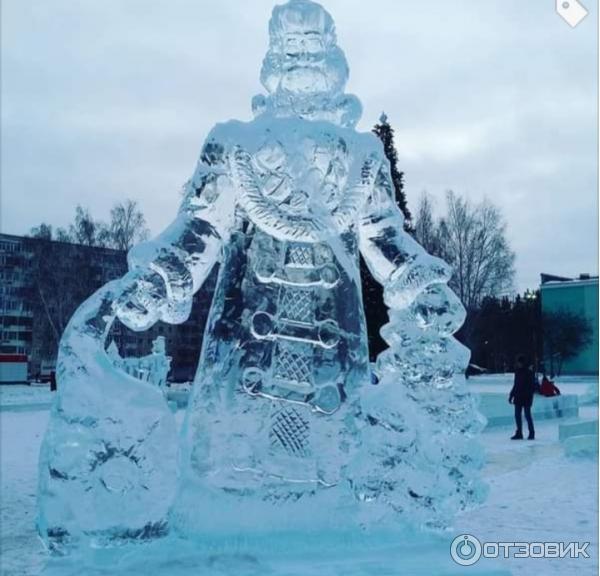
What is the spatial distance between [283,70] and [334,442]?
5.18ft

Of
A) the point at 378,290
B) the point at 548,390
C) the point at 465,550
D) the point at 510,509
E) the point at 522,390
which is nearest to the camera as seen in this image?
the point at 465,550

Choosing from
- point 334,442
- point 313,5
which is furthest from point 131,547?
point 313,5

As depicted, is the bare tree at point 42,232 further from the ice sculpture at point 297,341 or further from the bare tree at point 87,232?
the ice sculpture at point 297,341

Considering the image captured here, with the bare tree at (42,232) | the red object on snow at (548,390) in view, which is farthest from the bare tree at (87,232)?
the red object on snow at (548,390)

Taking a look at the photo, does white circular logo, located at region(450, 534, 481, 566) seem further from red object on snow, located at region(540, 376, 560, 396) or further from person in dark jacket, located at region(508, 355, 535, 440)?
red object on snow, located at region(540, 376, 560, 396)

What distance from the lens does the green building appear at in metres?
43.2

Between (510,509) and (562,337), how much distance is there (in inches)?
1343

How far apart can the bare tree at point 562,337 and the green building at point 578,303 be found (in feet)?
4.79

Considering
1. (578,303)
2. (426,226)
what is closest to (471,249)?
(426,226)

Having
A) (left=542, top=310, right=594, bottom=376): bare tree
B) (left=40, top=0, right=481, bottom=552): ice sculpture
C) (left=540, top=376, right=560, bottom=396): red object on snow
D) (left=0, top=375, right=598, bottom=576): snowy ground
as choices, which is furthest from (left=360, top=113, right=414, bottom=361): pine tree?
(left=542, top=310, right=594, bottom=376): bare tree

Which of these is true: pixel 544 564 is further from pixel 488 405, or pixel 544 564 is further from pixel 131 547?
pixel 488 405

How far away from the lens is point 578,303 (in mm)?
45469

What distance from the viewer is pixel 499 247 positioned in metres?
30.9

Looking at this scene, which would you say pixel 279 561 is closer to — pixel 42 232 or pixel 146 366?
pixel 146 366
